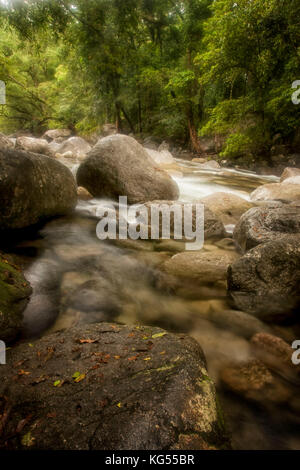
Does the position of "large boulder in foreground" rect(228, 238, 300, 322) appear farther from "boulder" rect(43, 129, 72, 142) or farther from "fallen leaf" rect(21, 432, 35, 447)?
"boulder" rect(43, 129, 72, 142)

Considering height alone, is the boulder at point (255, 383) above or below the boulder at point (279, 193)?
below

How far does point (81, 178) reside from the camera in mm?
6312

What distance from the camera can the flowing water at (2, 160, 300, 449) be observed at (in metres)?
1.74

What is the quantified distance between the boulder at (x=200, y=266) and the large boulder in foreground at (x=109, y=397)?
1.64 m

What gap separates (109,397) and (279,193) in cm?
682

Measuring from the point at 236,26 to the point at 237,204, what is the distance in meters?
5.91

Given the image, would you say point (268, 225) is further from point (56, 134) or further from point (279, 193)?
point (56, 134)

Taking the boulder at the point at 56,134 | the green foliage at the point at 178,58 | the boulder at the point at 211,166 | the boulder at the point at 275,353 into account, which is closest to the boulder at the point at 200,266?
the boulder at the point at 275,353

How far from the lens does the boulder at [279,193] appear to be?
6.43 m

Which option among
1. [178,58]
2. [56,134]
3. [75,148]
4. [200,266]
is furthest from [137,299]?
[56,134]

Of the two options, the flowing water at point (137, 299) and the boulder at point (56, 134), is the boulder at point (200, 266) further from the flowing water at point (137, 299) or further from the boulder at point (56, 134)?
the boulder at point (56, 134)

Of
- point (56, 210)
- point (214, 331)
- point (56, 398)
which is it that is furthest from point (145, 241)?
point (56, 398)

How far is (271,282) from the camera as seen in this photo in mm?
2828
